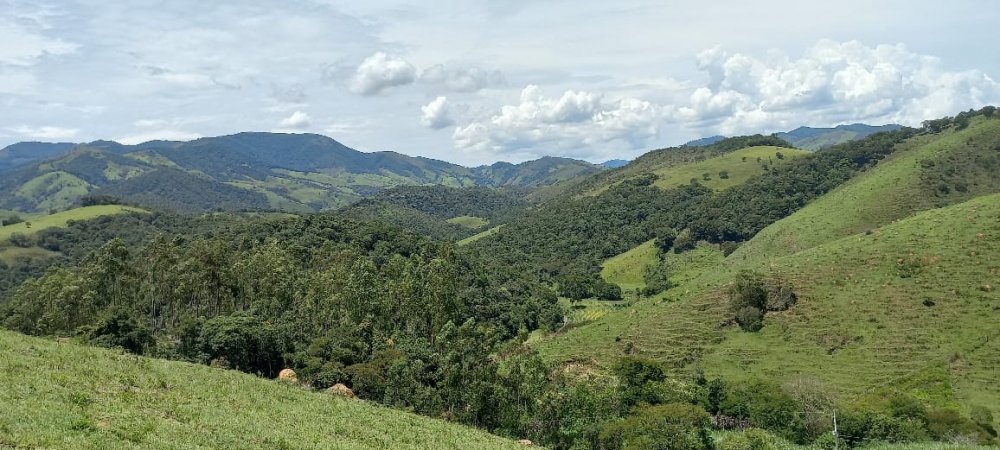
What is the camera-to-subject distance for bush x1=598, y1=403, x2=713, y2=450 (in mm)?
60750

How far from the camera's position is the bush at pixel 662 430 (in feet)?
199

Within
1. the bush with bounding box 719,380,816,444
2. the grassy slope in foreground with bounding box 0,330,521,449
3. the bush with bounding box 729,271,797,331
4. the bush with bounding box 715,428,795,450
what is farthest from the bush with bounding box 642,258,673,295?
the grassy slope in foreground with bounding box 0,330,521,449

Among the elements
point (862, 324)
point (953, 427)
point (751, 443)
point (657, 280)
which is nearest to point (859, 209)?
point (657, 280)

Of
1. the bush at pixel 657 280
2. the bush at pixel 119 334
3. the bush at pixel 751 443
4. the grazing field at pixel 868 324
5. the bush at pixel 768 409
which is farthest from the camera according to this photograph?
the bush at pixel 657 280

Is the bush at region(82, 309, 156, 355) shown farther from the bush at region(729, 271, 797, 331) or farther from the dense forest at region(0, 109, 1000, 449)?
the bush at region(729, 271, 797, 331)

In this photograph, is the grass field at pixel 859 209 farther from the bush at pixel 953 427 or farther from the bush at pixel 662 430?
the bush at pixel 662 430

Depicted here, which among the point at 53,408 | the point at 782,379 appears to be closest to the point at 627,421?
the point at 782,379

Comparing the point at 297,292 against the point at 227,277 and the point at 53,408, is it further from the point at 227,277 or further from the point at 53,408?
the point at 53,408

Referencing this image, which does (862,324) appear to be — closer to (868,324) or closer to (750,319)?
(868,324)

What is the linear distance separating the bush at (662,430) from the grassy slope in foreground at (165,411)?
2036cm

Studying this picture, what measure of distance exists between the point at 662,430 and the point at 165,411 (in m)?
48.4

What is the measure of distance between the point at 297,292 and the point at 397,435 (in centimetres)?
6807

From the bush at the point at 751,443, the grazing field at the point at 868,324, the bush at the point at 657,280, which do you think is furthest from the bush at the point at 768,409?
the bush at the point at 657,280

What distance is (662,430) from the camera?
2457 inches
